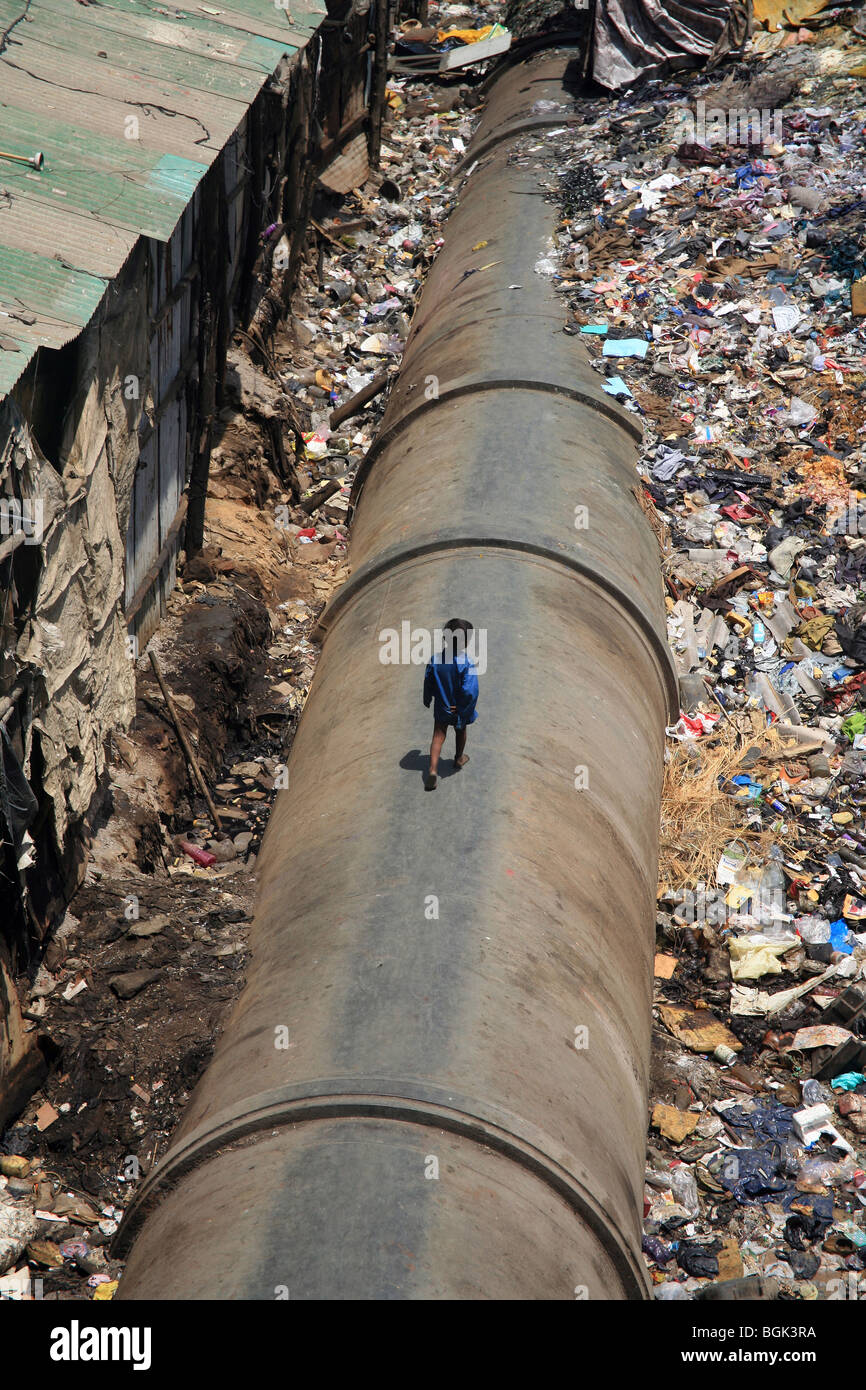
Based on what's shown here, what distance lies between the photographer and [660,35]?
12.6 meters

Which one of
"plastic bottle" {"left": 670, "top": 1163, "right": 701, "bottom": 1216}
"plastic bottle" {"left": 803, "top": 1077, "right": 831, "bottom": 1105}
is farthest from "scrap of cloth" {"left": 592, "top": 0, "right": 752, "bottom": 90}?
"plastic bottle" {"left": 670, "top": 1163, "right": 701, "bottom": 1216}

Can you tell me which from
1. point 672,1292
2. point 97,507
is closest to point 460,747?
point 97,507

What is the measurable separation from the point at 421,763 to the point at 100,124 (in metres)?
3.95

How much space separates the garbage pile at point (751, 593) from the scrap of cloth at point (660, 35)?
247 mm

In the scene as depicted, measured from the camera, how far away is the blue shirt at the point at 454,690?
5.06m

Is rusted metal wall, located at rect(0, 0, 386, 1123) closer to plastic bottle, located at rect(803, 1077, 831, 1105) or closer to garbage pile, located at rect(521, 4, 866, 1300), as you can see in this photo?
garbage pile, located at rect(521, 4, 866, 1300)

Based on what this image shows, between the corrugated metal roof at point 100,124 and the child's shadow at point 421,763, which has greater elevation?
the corrugated metal roof at point 100,124

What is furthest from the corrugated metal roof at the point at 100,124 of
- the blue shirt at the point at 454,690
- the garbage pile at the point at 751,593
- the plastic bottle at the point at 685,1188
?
the plastic bottle at the point at 685,1188

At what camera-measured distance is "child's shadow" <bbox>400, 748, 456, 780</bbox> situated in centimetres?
515

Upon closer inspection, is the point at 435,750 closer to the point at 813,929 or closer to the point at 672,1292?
the point at 672,1292

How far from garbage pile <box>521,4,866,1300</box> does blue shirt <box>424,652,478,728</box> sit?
2.10m

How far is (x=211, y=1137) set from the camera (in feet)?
13.6

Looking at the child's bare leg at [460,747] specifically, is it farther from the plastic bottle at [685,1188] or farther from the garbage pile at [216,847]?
the plastic bottle at [685,1188]
